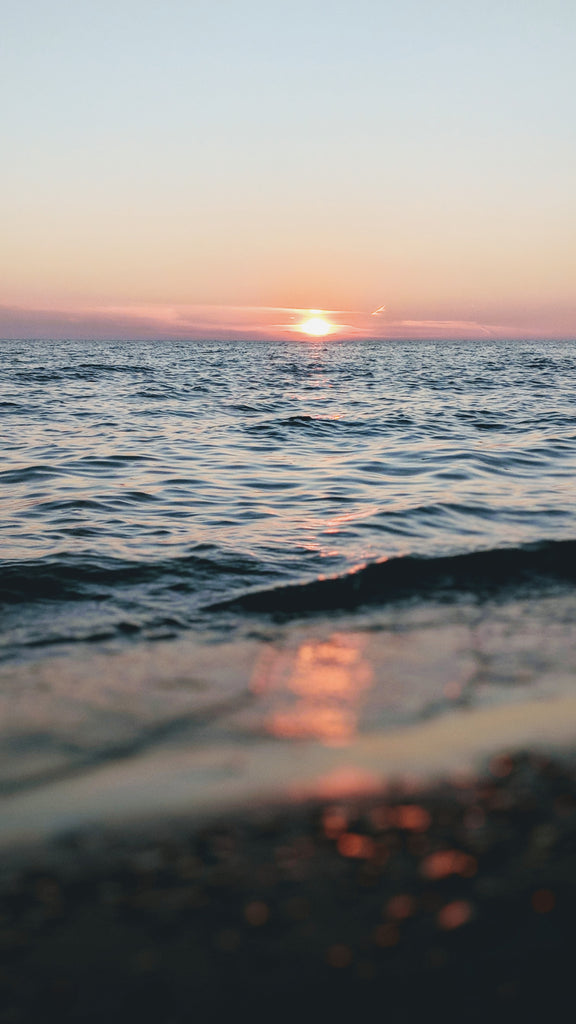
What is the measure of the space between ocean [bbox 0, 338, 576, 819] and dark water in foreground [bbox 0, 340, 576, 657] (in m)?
0.03

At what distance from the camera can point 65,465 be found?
28.8ft

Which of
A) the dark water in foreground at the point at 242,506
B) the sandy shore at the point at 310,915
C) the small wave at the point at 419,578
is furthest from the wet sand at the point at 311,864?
the dark water in foreground at the point at 242,506

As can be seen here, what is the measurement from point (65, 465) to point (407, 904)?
799cm

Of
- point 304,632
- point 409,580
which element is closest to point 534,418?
point 409,580

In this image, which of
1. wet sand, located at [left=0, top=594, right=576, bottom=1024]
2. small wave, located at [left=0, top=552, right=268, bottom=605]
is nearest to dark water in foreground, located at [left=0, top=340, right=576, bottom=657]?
small wave, located at [left=0, top=552, right=268, bottom=605]

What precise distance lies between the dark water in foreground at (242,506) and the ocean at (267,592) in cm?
3

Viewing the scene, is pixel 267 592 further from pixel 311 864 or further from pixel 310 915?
pixel 310 915

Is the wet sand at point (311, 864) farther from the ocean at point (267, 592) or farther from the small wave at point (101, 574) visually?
the small wave at point (101, 574)

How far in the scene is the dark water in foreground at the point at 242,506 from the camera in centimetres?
407

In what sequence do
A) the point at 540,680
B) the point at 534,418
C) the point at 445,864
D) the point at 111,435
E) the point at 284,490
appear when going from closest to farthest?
the point at 445,864 < the point at 540,680 < the point at 284,490 < the point at 111,435 < the point at 534,418

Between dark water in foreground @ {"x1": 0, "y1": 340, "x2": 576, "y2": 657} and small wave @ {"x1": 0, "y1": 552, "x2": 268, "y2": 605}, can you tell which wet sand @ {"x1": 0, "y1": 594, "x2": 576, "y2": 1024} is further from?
small wave @ {"x1": 0, "y1": 552, "x2": 268, "y2": 605}

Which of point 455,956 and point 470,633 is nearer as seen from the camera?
point 455,956

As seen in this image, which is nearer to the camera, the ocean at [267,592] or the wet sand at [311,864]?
the wet sand at [311,864]

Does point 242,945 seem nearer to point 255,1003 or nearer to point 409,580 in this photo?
point 255,1003
